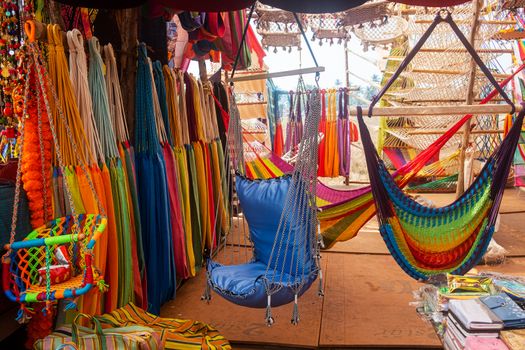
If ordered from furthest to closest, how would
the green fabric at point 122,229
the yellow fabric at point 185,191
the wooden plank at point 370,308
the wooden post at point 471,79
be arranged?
the wooden post at point 471,79 → the yellow fabric at point 185,191 → the wooden plank at point 370,308 → the green fabric at point 122,229

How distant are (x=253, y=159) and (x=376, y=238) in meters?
1.31

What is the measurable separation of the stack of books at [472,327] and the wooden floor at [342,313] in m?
0.17

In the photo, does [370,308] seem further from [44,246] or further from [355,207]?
[44,246]

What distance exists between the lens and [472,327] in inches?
71.7

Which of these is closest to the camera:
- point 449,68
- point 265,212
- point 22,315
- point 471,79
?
point 22,315

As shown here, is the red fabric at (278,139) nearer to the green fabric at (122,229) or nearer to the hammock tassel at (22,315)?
the green fabric at (122,229)

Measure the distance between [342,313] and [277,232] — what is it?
801 millimetres

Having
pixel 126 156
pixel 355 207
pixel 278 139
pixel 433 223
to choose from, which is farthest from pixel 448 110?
pixel 278 139

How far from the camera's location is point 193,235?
111 inches

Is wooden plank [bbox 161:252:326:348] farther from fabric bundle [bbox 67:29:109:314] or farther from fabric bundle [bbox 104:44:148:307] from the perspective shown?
fabric bundle [bbox 67:29:109:314]

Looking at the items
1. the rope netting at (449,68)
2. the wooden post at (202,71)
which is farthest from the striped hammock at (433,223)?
the rope netting at (449,68)

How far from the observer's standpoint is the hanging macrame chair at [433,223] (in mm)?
2367

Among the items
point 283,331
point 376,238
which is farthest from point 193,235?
point 376,238

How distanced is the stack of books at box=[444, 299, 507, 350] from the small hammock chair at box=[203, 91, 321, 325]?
0.64 meters
